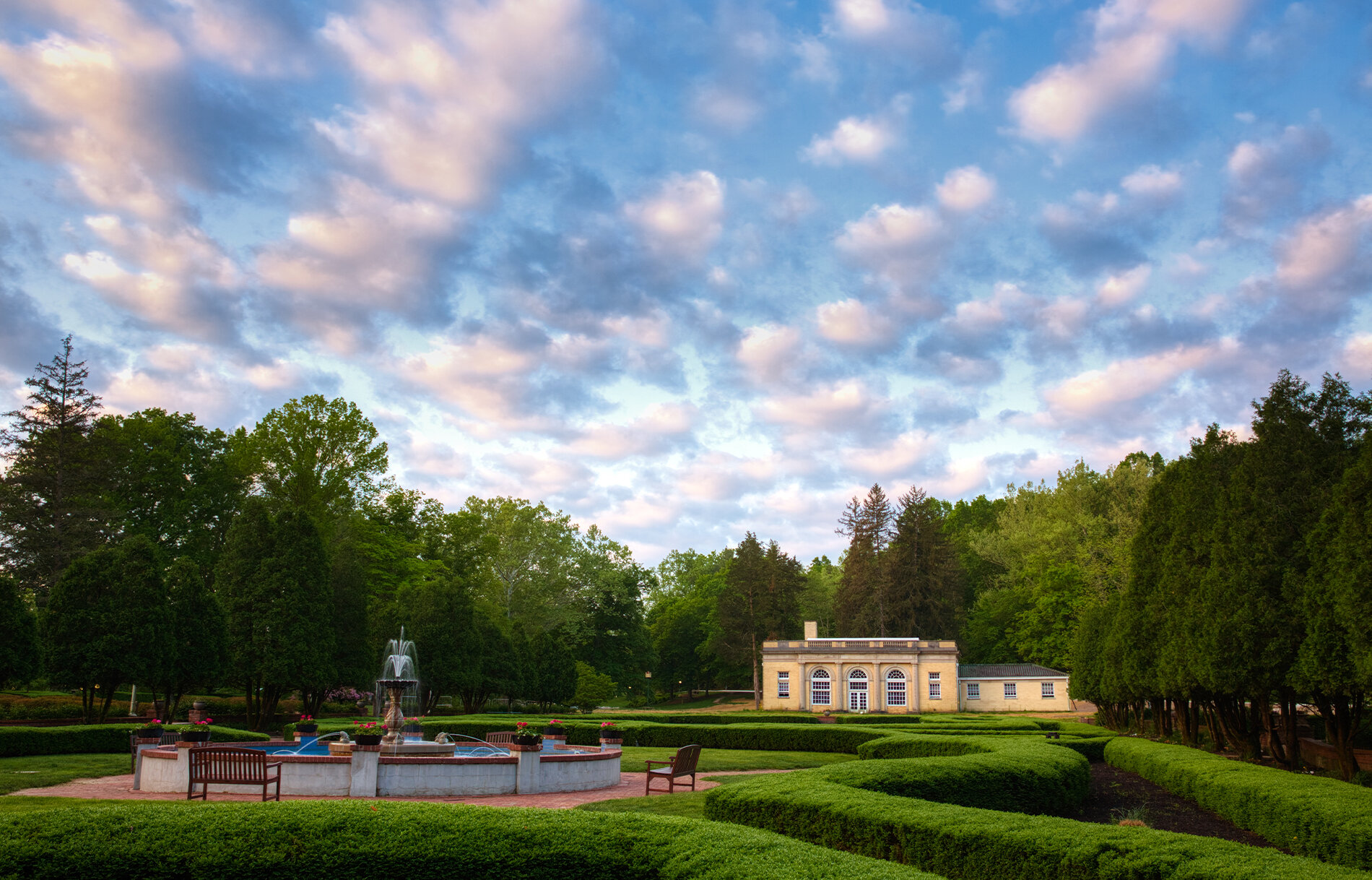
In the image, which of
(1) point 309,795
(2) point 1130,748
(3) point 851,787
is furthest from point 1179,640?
(1) point 309,795

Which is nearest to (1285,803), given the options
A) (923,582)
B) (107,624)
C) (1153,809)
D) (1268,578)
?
(1153,809)

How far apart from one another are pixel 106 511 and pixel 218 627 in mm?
15411

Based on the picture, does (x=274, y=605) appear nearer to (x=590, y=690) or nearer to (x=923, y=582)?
(x=590, y=690)

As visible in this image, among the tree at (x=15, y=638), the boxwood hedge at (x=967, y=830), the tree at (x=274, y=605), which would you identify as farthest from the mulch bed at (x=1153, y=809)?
the tree at (x=15, y=638)

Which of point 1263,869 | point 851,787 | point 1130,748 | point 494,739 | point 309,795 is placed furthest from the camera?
point 1130,748

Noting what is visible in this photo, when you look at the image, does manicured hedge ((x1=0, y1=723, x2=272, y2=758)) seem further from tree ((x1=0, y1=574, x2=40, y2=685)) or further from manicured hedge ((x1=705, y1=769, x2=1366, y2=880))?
manicured hedge ((x1=705, y1=769, x2=1366, y2=880))

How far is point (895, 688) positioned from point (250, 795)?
48.0 m

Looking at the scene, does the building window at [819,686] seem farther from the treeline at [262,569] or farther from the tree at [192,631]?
the tree at [192,631]

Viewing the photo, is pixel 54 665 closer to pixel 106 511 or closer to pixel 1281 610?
pixel 106 511

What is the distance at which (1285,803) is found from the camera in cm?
1068

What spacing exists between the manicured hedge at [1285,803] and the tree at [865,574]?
50.3 m

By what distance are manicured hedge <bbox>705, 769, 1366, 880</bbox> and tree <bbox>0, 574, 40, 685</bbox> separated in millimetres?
24707

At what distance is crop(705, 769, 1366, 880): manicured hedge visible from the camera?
6.47m

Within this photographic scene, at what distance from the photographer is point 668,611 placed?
7825 cm
